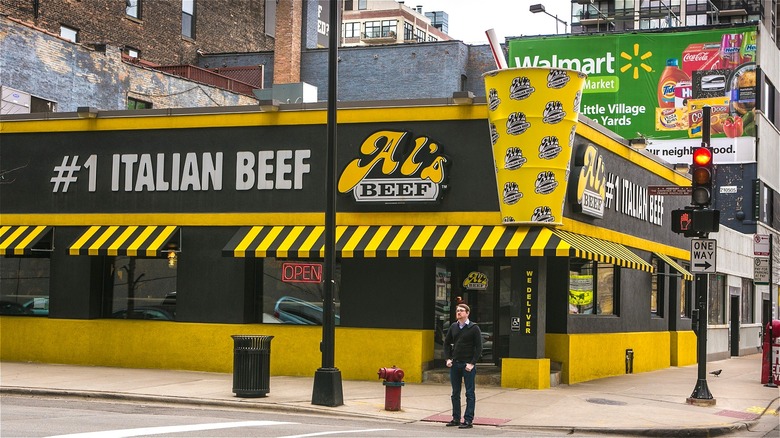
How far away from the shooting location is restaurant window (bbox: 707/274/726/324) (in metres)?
35.7

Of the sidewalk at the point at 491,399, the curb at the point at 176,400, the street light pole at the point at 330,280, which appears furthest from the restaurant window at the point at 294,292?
the curb at the point at 176,400

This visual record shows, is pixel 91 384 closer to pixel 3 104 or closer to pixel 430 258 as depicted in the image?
pixel 430 258

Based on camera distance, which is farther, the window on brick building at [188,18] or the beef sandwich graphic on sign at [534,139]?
the window on brick building at [188,18]

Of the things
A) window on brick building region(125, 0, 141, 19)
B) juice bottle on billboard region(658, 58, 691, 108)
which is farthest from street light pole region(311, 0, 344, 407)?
juice bottle on billboard region(658, 58, 691, 108)

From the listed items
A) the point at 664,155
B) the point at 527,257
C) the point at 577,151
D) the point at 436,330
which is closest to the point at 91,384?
the point at 436,330

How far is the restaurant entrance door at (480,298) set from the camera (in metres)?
21.1

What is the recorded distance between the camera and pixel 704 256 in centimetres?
1884

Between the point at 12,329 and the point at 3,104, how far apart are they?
25.9 ft

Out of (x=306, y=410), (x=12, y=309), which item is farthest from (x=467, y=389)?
(x=12, y=309)

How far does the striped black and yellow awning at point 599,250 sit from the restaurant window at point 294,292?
15.6 ft

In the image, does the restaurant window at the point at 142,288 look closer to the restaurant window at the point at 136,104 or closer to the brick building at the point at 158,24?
the restaurant window at the point at 136,104

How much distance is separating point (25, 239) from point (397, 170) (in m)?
8.31

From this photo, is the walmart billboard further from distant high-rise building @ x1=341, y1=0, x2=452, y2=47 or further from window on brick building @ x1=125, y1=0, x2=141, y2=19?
distant high-rise building @ x1=341, y1=0, x2=452, y2=47

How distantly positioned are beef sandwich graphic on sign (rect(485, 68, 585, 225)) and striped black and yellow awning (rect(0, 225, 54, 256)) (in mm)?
10033
